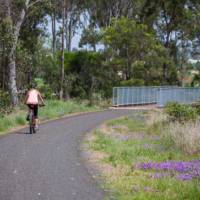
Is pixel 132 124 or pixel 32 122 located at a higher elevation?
pixel 32 122

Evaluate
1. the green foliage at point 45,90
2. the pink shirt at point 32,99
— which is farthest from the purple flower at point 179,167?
the green foliage at point 45,90

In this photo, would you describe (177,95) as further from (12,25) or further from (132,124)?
(132,124)

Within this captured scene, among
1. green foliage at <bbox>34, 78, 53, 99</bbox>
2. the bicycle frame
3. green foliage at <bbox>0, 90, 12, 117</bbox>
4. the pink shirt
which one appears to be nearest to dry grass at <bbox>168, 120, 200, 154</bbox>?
the bicycle frame

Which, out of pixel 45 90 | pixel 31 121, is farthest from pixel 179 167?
pixel 45 90

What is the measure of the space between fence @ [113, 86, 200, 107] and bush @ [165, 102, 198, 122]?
1651cm

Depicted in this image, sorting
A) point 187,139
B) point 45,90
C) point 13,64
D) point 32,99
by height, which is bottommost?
point 187,139

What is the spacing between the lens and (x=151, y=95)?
4625cm

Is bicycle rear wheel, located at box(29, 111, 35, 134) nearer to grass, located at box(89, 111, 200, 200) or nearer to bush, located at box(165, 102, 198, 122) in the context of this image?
grass, located at box(89, 111, 200, 200)

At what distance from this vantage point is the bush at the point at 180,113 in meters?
22.7

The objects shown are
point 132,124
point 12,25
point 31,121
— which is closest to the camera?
point 31,121

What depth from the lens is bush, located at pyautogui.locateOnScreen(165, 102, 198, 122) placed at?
2267 centimetres

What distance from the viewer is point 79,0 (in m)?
56.8

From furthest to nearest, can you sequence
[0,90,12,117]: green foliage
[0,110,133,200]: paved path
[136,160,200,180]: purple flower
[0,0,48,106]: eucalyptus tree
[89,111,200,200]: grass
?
[0,0,48,106]: eucalyptus tree → [0,90,12,117]: green foliage → [136,160,200,180]: purple flower → [0,110,133,200]: paved path → [89,111,200,200]: grass

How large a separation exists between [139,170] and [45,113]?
17.0m
